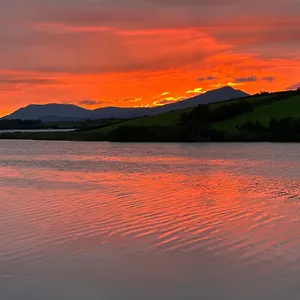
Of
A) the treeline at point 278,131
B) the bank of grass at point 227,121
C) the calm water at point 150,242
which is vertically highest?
the bank of grass at point 227,121

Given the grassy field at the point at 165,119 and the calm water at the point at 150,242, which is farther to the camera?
the grassy field at the point at 165,119

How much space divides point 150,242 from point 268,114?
78803mm

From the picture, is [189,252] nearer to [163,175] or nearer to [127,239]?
[127,239]

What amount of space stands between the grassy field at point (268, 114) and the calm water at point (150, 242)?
61.0 meters

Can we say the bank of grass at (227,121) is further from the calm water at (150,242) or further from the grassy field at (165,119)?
the calm water at (150,242)

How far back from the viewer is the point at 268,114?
3563 inches

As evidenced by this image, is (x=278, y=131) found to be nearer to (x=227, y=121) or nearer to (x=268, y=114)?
(x=268, y=114)

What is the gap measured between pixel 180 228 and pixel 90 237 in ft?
9.17

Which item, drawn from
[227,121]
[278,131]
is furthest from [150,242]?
[227,121]

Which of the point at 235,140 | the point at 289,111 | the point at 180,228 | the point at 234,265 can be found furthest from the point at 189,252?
the point at 289,111

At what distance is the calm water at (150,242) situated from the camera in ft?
36.3

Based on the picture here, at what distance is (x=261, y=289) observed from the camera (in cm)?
1098

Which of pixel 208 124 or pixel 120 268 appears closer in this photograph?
pixel 120 268

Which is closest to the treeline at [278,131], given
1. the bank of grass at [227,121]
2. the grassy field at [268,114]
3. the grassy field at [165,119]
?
the bank of grass at [227,121]
